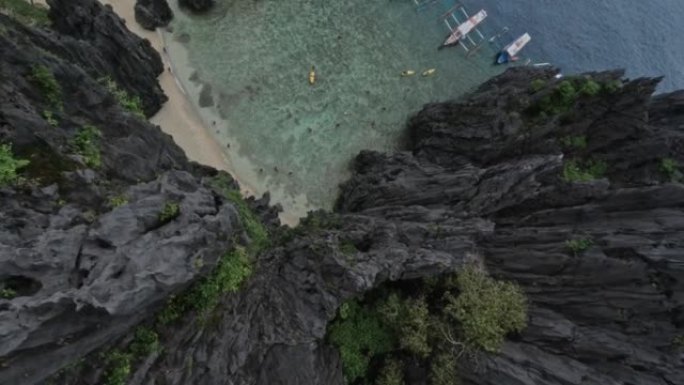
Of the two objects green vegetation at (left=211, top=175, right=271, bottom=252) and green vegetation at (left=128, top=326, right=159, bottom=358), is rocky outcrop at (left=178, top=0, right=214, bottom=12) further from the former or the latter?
green vegetation at (left=128, top=326, right=159, bottom=358)

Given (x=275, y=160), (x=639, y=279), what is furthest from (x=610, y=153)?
(x=275, y=160)

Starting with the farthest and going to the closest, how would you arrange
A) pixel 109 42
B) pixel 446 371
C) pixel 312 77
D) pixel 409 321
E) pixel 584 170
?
pixel 312 77, pixel 584 170, pixel 109 42, pixel 409 321, pixel 446 371

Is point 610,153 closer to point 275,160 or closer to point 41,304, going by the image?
point 275,160

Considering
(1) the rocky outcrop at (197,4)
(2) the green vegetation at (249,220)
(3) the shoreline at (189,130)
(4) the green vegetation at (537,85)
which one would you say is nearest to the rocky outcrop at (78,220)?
(2) the green vegetation at (249,220)

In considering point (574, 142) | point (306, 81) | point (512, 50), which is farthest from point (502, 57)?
point (306, 81)

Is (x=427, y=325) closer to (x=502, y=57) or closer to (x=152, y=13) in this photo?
(x=152, y=13)
